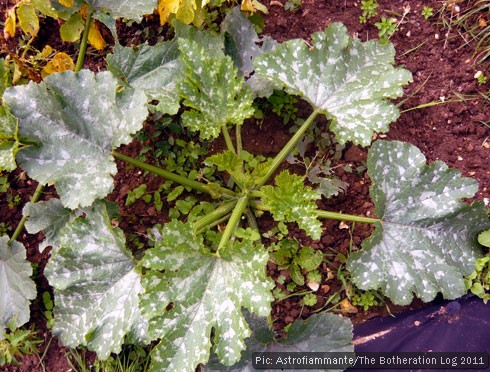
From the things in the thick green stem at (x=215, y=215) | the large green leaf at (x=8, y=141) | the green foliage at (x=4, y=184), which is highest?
the large green leaf at (x=8, y=141)

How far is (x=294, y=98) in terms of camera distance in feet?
10.7

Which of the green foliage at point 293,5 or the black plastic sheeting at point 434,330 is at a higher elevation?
the green foliage at point 293,5

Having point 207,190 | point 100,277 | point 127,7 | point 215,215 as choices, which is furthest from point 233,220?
point 127,7

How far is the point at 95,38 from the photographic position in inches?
128

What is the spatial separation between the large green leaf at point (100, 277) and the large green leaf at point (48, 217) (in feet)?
1.34

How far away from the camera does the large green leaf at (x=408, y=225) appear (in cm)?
264

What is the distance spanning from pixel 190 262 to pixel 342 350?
1.07m

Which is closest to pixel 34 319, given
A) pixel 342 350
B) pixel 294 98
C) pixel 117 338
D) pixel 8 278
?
pixel 8 278

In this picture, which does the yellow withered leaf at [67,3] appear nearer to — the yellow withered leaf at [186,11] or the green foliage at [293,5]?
the yellow withered leaf at [186,11]

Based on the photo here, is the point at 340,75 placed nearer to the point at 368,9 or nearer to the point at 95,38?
the point at 368,9

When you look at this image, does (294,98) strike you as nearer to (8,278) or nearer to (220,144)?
(220,144)

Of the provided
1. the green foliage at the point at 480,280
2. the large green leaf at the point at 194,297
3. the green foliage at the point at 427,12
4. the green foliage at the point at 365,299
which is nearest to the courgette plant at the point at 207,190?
the large green leaf at the point at 194,297

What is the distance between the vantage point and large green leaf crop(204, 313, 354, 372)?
265 cm

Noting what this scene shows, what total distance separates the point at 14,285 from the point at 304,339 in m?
1.89
